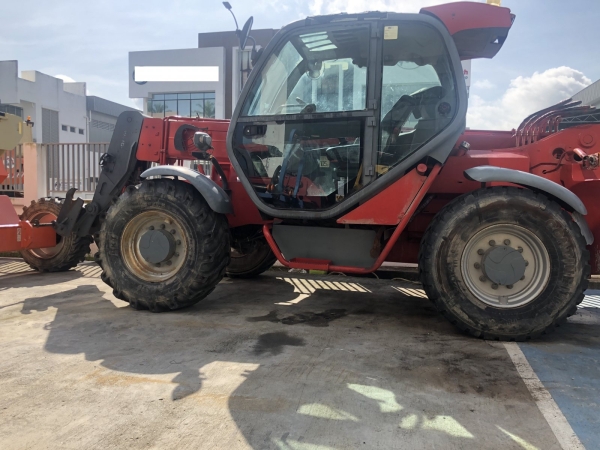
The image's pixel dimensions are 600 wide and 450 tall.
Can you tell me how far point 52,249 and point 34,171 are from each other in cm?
423

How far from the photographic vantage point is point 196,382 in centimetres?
280

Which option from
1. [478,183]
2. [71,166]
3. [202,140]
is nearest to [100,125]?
[71,166]

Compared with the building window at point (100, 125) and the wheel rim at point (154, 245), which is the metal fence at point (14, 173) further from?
the building window at point (100, 125)

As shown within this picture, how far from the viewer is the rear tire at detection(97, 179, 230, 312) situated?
14.3 feet

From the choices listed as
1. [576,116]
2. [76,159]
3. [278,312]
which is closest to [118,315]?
[278,312]

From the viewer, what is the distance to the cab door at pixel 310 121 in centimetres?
402

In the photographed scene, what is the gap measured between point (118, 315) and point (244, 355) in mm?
1658

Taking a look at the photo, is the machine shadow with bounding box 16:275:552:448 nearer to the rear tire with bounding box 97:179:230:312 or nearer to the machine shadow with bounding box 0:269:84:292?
the rear tire with bounding box 97:179:230:312

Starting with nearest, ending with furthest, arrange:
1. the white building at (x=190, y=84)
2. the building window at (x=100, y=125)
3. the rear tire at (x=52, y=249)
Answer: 1. the rear tire at (x=52, y=249)
2. the white building at (x=190, y=84)
3. the building window at (x=100, y=125)

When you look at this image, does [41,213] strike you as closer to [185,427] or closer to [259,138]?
[259,138]

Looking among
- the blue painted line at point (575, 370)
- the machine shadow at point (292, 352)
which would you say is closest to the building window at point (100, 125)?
the machine shadow at point (292, 352)

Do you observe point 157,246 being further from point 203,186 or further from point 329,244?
point 329,244

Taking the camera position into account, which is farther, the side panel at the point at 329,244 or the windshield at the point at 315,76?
the side panel at the point at 329,244

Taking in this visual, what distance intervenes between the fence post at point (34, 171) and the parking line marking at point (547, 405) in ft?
31.9
